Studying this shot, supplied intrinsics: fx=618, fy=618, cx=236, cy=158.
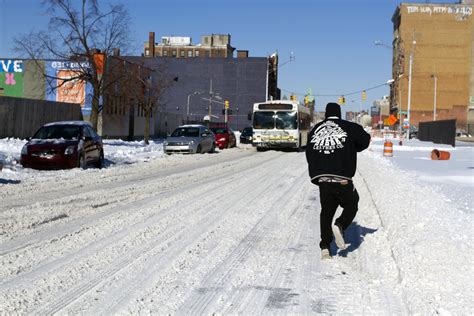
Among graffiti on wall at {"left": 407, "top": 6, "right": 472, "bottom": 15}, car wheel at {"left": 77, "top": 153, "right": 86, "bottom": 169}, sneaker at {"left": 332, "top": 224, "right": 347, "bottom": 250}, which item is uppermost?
graffiti on wall at {"left": 407, "top": 6, "right": 472, "bottom": 15}

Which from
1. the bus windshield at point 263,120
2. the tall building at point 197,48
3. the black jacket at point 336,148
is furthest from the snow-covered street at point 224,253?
the tall building at point 197,48

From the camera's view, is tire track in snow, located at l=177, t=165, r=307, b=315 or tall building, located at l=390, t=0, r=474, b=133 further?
tall building, located at l=390, t=0, r=474, b=133

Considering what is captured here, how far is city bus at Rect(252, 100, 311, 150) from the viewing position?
1452 inches

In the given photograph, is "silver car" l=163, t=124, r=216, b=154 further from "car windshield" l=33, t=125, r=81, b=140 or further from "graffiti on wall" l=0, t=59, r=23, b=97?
"graffiti on wall" l=0, t=59, r=23, b=97

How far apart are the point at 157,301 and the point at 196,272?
113 cm

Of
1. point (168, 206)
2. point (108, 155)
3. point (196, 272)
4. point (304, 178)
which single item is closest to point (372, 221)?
point (168, 206)

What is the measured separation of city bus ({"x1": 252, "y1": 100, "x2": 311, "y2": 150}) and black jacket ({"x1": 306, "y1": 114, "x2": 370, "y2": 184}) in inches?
1171

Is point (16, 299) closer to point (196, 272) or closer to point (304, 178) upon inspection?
point (196, 272)

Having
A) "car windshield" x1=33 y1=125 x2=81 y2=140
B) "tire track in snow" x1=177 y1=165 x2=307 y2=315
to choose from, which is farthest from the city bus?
"tire track in snow" x1=177 y1=165 x2=307 y2=315

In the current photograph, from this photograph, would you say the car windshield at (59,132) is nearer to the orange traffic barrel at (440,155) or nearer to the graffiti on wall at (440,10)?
the orange traffic barrel at (440,155)

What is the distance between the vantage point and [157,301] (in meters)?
5.34

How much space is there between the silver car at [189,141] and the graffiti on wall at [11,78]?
24.7 meters

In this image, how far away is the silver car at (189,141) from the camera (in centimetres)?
3103

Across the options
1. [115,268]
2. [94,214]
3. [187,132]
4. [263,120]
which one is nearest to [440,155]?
[263,120]
